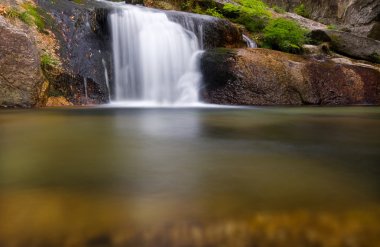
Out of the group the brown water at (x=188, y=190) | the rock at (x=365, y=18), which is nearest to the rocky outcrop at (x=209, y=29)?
the brown water at (x=188, y=190)

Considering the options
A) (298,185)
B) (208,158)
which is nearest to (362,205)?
(298,185)

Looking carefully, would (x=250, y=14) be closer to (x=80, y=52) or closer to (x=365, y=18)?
(x=365, y=18)

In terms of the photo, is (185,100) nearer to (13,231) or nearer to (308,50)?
(308,50)

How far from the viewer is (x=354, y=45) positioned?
40.7 ft

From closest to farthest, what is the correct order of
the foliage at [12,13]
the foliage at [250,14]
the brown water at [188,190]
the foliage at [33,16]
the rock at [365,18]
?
the brown water at [188,190]
the foliage at [12,13]
the foliage at [33,16]
the foliage at [250,14]
the rock at [365,18]

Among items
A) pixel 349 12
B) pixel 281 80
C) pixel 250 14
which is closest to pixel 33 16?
pixel 281 80

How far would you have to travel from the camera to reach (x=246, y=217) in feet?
4.67

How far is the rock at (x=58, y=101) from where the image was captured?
23.3 feet

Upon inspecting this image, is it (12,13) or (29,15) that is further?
(29,15)

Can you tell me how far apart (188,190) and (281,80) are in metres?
7.82

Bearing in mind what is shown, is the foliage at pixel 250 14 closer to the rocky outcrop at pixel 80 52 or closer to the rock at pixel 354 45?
the rock at pixel 354 45

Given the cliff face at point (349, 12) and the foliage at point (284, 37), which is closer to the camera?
the foliage at point (284, 37)

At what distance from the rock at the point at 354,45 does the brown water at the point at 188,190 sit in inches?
389

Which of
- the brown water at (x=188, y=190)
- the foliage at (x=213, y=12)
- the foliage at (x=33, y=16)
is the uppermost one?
the foliage at (x=213, y=12)
